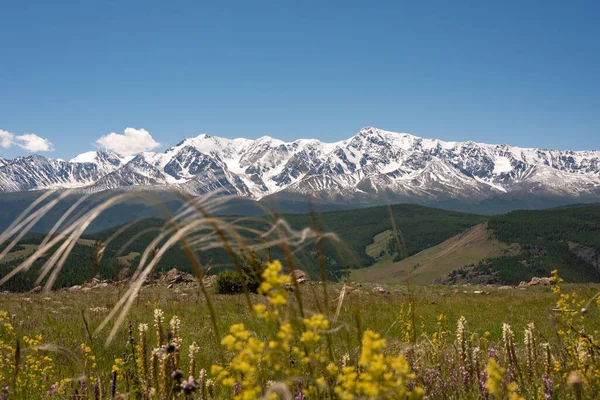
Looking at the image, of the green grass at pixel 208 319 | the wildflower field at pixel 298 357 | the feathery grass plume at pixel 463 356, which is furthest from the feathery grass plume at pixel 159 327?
the green grass at pixel 208 319

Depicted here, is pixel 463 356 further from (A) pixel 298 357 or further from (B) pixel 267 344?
(A) pixel 298 357

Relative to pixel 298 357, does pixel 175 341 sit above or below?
below

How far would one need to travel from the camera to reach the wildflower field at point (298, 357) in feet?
6.58

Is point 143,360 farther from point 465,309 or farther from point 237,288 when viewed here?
point 237,288

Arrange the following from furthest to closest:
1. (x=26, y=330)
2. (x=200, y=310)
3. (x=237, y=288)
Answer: (x=237, y=288)
(x=200, y=310)
(x=26, y=330)

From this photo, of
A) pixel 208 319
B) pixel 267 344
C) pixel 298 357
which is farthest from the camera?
pixel 208 319

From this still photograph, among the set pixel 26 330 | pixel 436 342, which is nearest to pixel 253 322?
pixel 26 330

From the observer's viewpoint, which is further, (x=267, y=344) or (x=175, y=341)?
(x=267, y=344)

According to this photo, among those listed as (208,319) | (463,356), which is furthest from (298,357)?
(208,319)

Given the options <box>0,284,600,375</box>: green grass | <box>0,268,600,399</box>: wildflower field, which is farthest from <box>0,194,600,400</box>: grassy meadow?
<box>0,284,600,375</box>: green grass

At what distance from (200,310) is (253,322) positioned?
311 cm

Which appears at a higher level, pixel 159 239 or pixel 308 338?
pixel 159 239

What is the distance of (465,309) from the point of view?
741 inches

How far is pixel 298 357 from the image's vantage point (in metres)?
2.16
